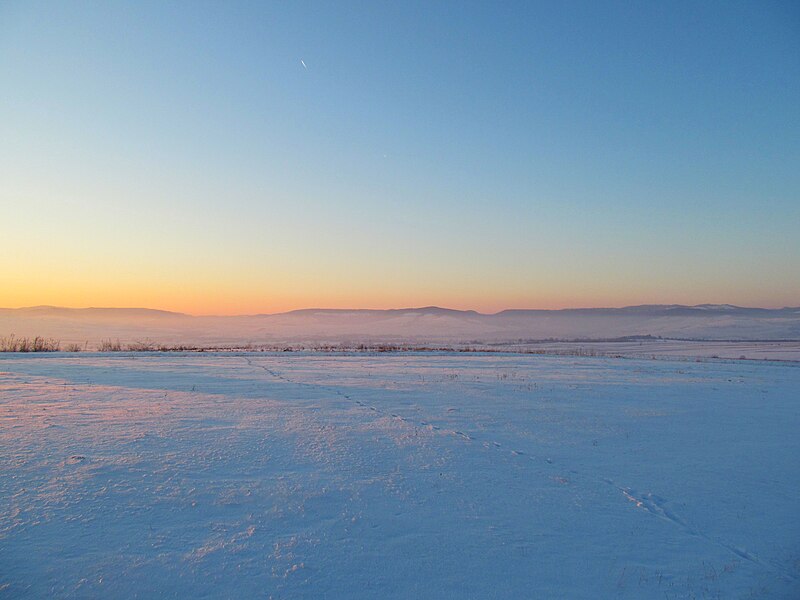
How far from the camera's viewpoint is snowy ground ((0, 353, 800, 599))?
14.1 feet

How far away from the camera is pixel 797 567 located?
471cm

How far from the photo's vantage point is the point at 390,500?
19.4ft

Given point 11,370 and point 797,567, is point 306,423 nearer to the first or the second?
point 797,567

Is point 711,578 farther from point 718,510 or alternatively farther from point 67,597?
point 67,597

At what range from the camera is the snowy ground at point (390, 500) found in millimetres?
4293

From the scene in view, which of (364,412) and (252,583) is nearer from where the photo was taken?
(252,583)

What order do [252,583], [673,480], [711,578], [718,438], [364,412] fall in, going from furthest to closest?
[364,412]
[718,438]
[673,480]
[711,578]
[252,583]

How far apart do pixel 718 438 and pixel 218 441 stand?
9536 mm

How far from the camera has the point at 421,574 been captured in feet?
14.4

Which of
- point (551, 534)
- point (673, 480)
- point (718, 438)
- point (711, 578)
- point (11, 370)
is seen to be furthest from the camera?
point (11, 370)

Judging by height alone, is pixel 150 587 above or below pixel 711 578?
above

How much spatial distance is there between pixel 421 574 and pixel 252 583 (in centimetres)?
147

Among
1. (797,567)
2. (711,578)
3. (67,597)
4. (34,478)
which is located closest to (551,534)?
(711,578)

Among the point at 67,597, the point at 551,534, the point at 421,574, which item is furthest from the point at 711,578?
the point at 67,597
